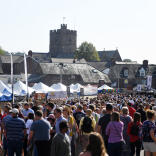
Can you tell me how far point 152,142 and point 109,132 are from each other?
1.16 meters

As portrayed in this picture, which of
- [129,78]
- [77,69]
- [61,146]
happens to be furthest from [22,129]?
[129,78]

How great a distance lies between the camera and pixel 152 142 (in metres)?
10.2

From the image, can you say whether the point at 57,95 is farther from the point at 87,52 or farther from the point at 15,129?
the point at 87,52

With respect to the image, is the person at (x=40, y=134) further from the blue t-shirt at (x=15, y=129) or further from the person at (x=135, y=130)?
the person at (x=135, y=130)

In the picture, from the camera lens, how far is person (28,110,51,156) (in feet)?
33.3

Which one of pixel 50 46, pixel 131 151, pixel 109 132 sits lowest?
pixel 131 151

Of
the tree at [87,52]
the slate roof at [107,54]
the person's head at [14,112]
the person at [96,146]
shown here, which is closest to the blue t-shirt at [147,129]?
the person's head at [14,112]

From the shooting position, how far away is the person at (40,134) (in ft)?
33.3

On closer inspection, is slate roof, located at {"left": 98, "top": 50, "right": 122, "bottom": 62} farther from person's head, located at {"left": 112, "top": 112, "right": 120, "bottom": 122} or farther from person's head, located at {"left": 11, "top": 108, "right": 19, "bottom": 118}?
person's head, located at {"left": 11, "top": 108, "right": 19, "bottom": 118}

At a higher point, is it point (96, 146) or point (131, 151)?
point (96, 146)

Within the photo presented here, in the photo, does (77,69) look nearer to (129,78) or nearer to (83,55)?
(129,78)

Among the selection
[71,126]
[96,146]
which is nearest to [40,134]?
[71,126]

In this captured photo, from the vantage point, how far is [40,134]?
1016 cm

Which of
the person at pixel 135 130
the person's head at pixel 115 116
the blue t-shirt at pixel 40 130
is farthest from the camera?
the person at pixel 135 130
